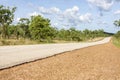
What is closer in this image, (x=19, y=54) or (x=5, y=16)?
(x=19, y=54)

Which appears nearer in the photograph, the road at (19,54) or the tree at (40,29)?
the road at (19,54)

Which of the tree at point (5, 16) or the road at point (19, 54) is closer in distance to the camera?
the road at point (19, 54)

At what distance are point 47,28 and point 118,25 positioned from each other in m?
55.1

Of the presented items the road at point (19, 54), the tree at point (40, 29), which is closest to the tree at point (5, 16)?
the tree at point (40, 29)

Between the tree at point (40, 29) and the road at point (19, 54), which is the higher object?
the tree at point (40, 29)

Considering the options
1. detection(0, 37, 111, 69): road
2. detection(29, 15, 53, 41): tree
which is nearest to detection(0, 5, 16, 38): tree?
detection(29, 15, 53, 41): tree

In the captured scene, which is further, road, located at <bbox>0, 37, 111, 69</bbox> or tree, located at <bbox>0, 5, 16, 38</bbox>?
tree, located at <bbox>0, 5, 16, 38</bbox>

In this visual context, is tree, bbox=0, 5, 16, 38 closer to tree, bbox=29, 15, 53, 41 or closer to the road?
tree, bbox=29, 15, 53, 41

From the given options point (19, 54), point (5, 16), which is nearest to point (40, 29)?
point (5, 16)

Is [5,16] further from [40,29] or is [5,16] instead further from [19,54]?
[19,54]

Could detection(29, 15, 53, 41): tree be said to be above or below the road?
above

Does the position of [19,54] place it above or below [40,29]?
below

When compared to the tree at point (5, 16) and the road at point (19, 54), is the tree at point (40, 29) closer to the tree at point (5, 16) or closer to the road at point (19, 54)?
the tree at point (5, 16)

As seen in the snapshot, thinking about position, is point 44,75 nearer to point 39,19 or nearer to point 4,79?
point 4,79
